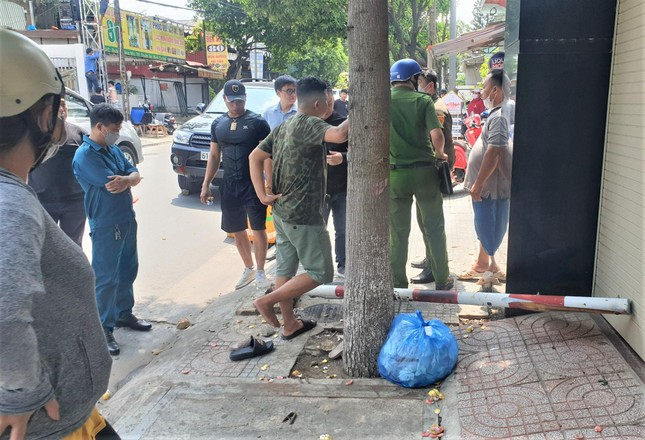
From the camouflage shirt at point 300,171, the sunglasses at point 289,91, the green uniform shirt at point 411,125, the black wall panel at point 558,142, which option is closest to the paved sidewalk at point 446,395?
the black wall panel at point 558,142

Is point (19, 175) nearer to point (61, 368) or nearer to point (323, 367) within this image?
point (61, 368)

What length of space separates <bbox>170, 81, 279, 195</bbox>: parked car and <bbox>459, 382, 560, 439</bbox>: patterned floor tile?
6.73 m

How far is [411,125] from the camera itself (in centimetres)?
437

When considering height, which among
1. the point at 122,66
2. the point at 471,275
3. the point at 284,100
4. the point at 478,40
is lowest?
the point at 471,275

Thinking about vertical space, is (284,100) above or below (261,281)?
above

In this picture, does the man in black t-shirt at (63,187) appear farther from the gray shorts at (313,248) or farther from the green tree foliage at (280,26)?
the green tree foliage at (280,26)

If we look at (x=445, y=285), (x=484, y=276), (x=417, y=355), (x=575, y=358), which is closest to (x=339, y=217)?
(x=445, y=285)

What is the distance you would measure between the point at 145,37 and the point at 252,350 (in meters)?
27.1

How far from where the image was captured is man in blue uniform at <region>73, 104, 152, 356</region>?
4.22m

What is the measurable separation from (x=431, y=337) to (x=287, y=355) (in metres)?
1.09

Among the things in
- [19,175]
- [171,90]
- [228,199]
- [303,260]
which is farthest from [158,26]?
[19,175]

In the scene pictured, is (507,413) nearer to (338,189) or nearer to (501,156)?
(501,156)

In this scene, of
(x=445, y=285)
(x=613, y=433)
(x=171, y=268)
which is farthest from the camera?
(x=171, y=268)

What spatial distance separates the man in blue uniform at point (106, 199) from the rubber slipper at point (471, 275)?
3004 millimetres
